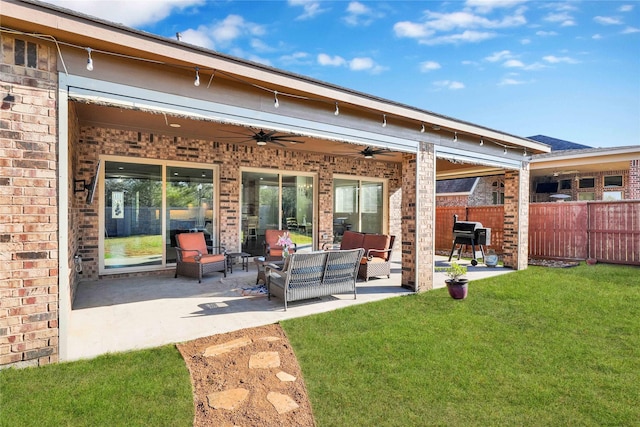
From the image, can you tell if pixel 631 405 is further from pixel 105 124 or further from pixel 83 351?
pixel 105 124

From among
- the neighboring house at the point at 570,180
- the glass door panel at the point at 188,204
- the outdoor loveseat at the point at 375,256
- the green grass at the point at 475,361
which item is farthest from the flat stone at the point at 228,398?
the neighboring house at the point at 570,180

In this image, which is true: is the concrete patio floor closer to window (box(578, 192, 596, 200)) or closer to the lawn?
the lawn

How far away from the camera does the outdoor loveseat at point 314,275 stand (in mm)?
5059

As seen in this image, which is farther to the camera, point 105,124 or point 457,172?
point 457,172

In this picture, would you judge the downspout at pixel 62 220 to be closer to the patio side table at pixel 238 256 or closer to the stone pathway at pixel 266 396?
the stone pathway at pixel 266 396

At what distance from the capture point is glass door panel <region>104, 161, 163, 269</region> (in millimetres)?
7266

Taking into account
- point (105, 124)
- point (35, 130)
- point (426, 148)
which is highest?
point (105, 124)

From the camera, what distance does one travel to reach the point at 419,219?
6402mm

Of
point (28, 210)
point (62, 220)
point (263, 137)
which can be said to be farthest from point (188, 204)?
point (28, 210)

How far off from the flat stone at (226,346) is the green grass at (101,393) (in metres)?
0.32

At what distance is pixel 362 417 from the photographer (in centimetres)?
253

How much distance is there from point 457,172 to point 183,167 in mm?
9233

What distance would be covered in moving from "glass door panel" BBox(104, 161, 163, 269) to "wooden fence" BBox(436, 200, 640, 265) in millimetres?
10922

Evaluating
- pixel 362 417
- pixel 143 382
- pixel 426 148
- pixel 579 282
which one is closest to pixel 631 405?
pixel 362 417
